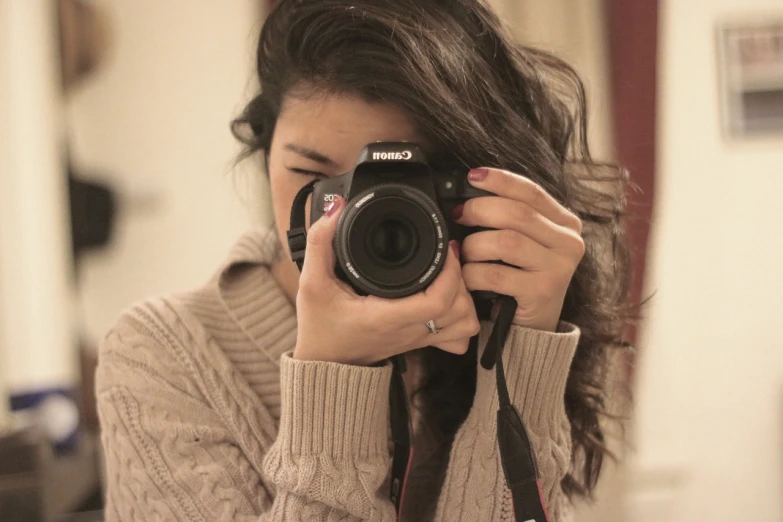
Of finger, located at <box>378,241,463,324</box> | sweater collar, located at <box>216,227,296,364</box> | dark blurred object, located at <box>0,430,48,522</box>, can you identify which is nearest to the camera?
finger, located at <box>378,241,463,324</box>

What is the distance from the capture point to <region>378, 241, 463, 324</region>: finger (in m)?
0.44

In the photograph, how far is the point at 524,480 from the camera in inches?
18.7

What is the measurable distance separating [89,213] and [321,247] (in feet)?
3.06

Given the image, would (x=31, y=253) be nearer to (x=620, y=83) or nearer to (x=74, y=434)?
(x=74, y=434)

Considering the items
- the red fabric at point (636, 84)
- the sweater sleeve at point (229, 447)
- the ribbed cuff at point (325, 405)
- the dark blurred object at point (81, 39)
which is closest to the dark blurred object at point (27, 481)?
the sweater sleeve at point (229, 447)

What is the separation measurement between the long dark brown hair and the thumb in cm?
13

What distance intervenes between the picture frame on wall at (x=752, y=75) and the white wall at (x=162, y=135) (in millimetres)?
959

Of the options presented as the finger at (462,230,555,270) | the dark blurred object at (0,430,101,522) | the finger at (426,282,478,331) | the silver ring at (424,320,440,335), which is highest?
the finger at (462,230,555,270)

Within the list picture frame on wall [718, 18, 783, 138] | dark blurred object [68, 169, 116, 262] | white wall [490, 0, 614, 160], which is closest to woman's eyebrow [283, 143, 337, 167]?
white wall [490, 0, 614, 160]

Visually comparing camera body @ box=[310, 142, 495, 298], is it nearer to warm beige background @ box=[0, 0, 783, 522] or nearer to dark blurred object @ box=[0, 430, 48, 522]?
dark blurred object @ box=[0, 430, 48, 522]

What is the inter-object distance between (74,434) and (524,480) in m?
0.88

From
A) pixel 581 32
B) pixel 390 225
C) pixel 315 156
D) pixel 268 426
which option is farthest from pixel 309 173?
pixel 581 32

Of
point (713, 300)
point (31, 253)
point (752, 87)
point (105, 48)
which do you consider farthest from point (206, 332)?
point (752, 87)

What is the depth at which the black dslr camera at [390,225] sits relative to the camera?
1.47 feet
